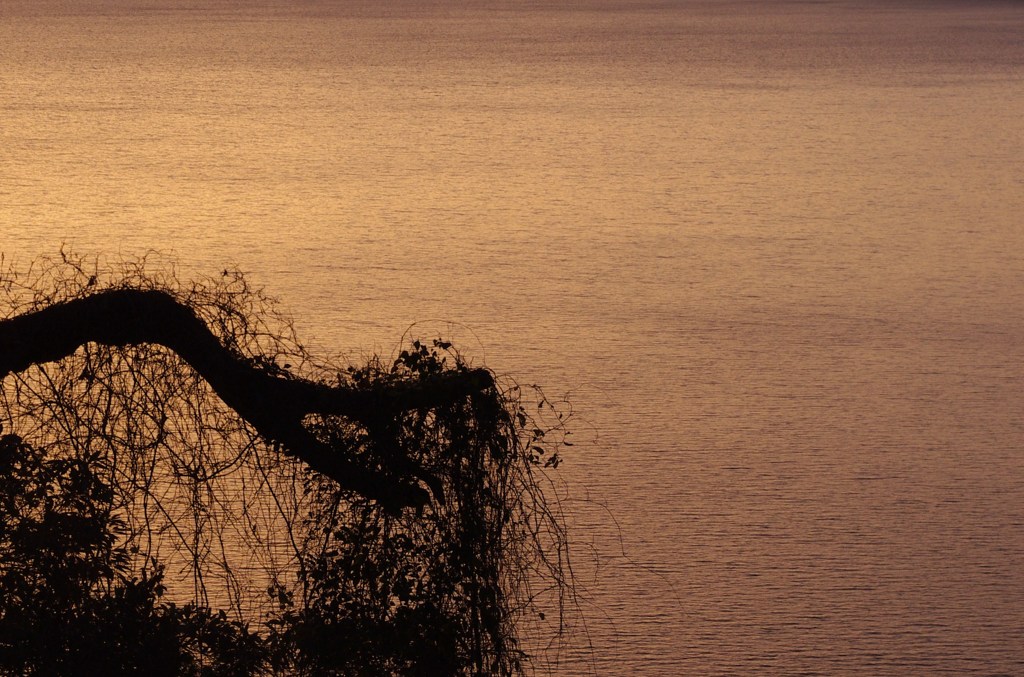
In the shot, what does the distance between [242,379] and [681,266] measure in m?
7.91

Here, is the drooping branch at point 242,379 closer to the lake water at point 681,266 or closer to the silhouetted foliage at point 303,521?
the silhouetted foliage at point 303,521

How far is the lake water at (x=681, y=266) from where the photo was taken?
626cm

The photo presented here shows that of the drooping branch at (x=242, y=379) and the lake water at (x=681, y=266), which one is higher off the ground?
the lake water at (x=681, y=266)

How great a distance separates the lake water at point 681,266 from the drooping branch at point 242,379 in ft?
7.00

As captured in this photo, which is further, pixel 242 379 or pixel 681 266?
pixel 681 266

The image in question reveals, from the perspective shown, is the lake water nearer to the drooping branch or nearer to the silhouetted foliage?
the silhouetted foliage

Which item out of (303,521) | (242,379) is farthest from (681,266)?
(242,379)

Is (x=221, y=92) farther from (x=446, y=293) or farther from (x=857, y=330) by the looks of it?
(x=857, y=330)

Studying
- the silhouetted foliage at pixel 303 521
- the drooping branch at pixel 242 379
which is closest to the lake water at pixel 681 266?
the silhouetted foliage at pixel 303 521

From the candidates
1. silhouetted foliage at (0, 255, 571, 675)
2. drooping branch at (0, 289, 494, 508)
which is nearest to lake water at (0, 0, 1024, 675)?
silhouetted foliage at (0, 255, 571, 675)

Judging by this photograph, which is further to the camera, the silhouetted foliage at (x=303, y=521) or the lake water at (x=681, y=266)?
the lake water at (x=681, y=266)

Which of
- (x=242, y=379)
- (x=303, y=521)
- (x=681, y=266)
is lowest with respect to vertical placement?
(x=303, y=521)

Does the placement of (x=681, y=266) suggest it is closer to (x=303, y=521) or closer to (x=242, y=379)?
(x=303, y=521)

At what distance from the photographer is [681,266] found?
11117 millimetres
